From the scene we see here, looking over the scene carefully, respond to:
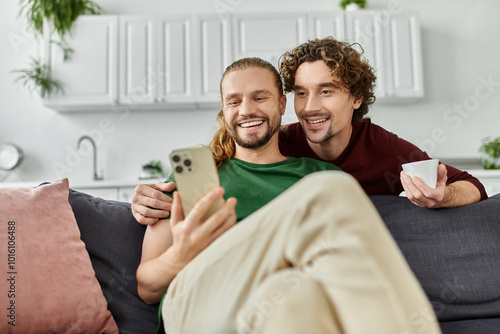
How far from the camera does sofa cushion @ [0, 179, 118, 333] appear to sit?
1102mm

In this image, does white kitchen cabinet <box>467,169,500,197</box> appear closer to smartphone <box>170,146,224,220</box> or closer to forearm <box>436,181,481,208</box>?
forearm <box>436,181,481,208</box>

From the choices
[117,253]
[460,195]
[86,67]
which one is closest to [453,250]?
[460,195]

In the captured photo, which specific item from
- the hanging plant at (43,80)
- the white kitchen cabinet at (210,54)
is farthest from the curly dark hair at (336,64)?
the hanging plant at (43,80)

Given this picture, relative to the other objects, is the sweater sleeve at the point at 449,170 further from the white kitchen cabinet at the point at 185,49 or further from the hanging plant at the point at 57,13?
the hanging plant at the point at 57,13

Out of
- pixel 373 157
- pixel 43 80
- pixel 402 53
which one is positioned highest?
pixel 402 53

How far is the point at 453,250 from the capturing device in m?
1.44

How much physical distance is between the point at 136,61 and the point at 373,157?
95.4 inches

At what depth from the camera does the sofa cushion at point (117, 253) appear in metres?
1.27

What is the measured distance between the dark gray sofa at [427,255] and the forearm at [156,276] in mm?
59

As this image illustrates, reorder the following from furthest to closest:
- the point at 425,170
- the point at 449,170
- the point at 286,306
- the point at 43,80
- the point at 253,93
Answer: the point at 43,80 → the point at 449,170 → the point at 253,93 → the point at 425,170 → the point at 286,306

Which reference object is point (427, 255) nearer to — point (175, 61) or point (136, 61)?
point (175, 61)

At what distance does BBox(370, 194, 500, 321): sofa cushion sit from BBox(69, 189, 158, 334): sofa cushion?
2.76 ft

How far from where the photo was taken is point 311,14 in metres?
3.61

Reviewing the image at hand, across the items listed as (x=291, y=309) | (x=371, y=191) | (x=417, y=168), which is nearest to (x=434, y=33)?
(x=371, y=191)
